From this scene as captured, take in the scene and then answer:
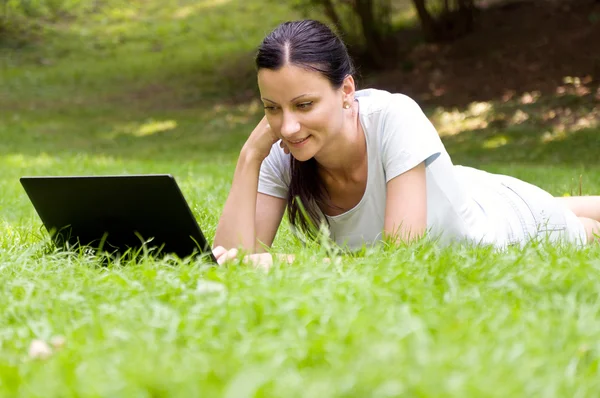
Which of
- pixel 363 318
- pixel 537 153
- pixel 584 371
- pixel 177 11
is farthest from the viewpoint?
pixel 177 11

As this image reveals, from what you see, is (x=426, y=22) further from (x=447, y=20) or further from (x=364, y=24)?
(x=364, y=24)

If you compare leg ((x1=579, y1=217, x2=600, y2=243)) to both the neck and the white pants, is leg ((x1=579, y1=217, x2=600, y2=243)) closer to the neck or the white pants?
the white pants

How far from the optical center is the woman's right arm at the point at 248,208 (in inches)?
153

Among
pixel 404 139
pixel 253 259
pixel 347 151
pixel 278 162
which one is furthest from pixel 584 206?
pixel 253 259

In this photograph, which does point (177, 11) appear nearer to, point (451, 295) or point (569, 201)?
point (569, 201)

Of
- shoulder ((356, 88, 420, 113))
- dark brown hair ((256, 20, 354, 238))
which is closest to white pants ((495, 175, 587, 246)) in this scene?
shoulder ((356, 88, 420, 113))

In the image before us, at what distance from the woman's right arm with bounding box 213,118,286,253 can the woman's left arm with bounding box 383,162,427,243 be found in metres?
0.62

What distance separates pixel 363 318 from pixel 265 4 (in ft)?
78.0

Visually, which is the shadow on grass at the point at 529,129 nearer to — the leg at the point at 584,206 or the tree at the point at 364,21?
the tree at the point at 364,21

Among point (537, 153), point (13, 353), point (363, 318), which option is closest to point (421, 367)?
point (363, 318)

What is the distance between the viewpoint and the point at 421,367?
1.89m

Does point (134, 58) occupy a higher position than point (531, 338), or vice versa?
point (531, 338)

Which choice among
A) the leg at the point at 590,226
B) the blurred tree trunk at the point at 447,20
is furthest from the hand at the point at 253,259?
the blurred tree trunk at the point at 447,20

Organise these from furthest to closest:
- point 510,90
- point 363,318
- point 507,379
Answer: point 510,90, point 363,318, point 507,379
